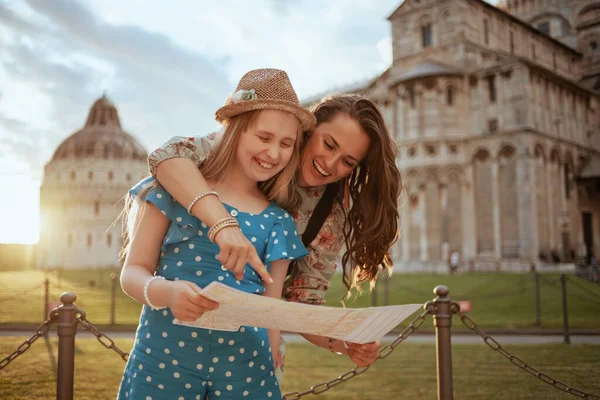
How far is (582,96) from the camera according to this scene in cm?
3953

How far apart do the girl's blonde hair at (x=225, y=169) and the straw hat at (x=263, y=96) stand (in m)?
0.05

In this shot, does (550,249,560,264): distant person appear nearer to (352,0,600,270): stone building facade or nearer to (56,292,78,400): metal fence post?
(352,0,600,270): stone building facade

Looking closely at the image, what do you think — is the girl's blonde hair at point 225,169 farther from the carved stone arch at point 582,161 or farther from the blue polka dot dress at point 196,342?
the carved stone arch at point 582,161

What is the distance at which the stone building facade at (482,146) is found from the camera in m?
33.0

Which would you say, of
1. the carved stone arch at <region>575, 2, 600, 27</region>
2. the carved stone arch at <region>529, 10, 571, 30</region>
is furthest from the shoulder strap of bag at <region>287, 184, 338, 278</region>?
the carved stone arch at <region>575, 2, 600, 27</region>

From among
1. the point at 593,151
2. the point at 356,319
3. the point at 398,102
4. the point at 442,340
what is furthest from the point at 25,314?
the point at 593,151

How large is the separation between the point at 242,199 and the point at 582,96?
4398 cm

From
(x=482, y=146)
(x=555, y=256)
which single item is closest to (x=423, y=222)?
(x=482, y=146)

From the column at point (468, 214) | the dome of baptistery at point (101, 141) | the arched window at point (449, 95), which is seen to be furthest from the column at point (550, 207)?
the dome of baptistery at point (101, 141)

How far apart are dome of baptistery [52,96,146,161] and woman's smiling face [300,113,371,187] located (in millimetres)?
76304

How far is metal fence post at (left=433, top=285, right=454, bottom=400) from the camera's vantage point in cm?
357

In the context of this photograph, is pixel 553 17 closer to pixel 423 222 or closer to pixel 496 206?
pixel 496 206

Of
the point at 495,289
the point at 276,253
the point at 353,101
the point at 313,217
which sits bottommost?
the point at 495,289

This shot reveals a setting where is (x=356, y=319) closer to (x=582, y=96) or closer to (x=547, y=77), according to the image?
(x=547, y=77)
